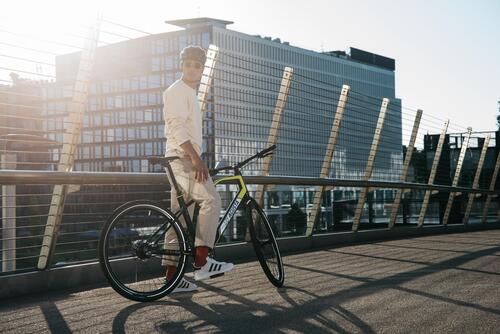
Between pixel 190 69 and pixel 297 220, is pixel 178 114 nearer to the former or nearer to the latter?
pixel 190 69

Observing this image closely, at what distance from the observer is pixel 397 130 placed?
12.9 meters

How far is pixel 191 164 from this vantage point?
17.0 feet

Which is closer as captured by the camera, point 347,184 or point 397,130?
point 347,184

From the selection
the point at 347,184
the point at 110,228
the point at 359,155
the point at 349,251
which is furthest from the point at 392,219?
the point at 110,228

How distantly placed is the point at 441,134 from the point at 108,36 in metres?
9.08

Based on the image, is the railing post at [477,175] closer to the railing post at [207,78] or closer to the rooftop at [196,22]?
the railing post at [207,78]

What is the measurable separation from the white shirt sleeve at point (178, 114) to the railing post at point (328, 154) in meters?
4.74

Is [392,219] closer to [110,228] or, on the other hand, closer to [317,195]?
[317,195]

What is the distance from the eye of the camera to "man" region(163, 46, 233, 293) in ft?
16.6

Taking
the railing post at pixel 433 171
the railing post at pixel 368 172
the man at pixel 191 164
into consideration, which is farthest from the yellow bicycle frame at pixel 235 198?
the railing post at pixel 433 171

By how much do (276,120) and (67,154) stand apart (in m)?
3.36

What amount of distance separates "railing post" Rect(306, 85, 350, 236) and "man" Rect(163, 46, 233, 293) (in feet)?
14.8

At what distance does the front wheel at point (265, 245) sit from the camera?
550 centimetres

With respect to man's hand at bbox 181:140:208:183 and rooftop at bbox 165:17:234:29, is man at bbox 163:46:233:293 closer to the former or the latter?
man's hand at bbox 181:140:208:183
